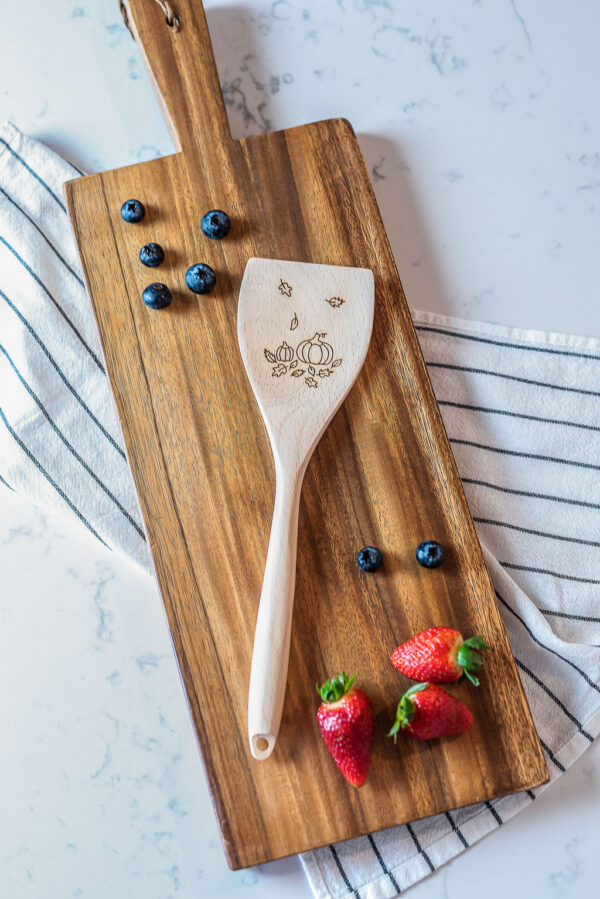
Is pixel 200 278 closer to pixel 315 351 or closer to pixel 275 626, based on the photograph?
pixel 315 351

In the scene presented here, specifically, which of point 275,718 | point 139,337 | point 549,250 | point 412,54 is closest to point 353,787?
point 275,718

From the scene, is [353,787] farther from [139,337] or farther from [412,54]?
[412,54]

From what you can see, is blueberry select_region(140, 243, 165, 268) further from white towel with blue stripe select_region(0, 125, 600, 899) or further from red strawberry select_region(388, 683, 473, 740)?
red strawberry select_region(388, 683, 473, 740)

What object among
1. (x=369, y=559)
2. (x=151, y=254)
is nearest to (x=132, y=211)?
(x=151, y=254)

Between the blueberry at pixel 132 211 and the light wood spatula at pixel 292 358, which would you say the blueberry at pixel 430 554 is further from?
the blueberry at pixel 132 211

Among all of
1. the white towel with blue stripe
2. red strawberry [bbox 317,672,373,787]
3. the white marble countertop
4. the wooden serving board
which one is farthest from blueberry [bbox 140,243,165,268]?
red strawberry [bbox 317,672,373,787]

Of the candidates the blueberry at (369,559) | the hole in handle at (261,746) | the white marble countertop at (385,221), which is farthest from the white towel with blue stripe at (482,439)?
the hole in handle at (261,746)
